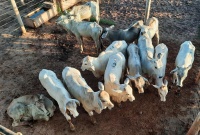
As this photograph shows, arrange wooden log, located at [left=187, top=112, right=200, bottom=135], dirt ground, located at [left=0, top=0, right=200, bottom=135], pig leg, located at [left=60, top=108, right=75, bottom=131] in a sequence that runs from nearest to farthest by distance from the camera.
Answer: wooden log, located at [left=187, top=112, right=200, bottom=135]
pig leg, located at [left=60, top=108, right=75, bottom=131]
dirt ground, located at [left=0, top=0, right=200, bottom=135]

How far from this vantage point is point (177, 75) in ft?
23.6

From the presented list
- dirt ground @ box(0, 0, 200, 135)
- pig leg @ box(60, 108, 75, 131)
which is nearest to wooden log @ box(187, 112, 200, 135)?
dirt ground @ box(0, 0, 200, 135)

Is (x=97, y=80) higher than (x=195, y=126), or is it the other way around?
(x=195, y=126)

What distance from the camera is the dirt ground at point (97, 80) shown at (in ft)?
23.2

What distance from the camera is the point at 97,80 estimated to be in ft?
27.3

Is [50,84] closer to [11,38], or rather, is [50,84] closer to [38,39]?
[38,39]

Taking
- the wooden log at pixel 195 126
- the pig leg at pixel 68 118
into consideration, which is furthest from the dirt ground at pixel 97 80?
the wooden log at pixel 195 126

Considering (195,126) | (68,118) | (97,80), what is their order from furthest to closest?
(97,80)
(68,118)
(195,126)

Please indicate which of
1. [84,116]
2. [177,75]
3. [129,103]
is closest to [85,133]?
[84,116]

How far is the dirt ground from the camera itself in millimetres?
7074

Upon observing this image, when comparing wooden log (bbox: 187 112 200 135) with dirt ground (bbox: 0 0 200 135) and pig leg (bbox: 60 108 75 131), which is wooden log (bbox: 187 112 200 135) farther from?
pig leg (bbox: 60 108 75 131)

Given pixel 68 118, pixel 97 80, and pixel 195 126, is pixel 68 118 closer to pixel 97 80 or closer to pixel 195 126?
pixel 97 80

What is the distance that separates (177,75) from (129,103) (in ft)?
5.27

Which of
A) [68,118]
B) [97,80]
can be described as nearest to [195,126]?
[68,118]
